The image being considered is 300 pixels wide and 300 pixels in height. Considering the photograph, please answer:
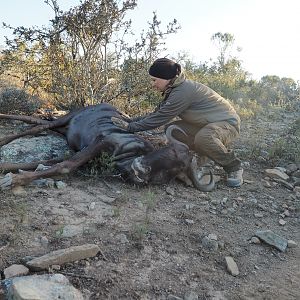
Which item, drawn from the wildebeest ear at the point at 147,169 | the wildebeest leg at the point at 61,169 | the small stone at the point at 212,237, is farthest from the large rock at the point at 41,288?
the wildebeest ear at the point at 147,169

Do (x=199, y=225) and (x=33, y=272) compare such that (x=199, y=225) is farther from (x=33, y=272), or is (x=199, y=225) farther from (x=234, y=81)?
(x=234, y=81)

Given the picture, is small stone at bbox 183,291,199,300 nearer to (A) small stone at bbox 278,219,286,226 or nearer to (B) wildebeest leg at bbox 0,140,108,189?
(A) small stone at bbox 278,219,286,226

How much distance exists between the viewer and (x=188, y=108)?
16.0ft

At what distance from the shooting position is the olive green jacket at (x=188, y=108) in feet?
15.2

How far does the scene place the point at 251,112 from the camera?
26.1ft

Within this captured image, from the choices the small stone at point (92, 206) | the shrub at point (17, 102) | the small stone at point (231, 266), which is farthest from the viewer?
the shrub at point (17, 102)

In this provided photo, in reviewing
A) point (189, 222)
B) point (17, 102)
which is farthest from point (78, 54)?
point (189, 222)

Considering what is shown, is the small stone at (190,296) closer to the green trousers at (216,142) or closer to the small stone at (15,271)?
the small stone at (15,271)

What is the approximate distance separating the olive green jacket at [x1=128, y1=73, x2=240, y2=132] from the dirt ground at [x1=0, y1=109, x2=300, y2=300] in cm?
71

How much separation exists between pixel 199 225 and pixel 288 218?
3.17 ft

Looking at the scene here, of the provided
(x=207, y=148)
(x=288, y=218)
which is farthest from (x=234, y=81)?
(x=288, y=218)

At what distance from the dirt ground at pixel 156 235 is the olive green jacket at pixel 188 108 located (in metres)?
0.71

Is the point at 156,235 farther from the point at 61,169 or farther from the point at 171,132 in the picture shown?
the point at 171,132

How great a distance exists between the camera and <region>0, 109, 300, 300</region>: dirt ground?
2.75 meters
